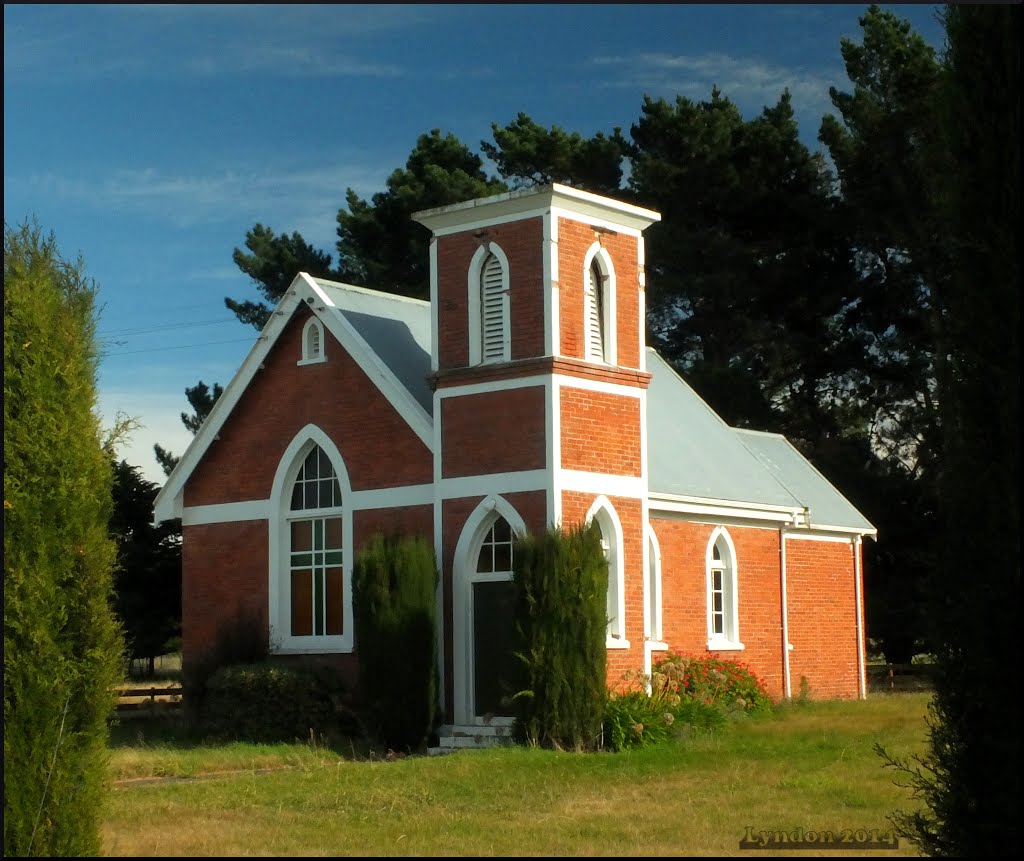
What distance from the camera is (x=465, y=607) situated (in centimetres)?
2150

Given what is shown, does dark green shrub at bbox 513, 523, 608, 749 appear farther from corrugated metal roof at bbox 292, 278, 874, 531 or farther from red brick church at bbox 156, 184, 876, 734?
corrugated metal roof at bbox 292, 278, 874, 531

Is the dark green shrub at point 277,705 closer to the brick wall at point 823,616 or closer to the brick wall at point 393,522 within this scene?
the brick wall at point 393,522

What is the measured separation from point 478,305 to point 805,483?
37.3 feet

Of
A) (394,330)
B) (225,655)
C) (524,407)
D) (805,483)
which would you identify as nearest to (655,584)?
(524,407)

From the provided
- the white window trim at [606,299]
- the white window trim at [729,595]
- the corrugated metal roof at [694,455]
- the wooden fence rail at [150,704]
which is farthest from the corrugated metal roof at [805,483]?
the wooden fence rail at [150,704]

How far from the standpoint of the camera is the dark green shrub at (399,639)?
20766 mm

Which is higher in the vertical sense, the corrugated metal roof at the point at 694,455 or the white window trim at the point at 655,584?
the corrugated metal roof at the point at 694,455

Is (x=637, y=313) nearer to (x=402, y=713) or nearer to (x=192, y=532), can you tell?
(x=402, y=713)

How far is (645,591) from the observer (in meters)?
21.8

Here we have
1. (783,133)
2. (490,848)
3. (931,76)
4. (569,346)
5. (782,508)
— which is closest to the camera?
(490,848)

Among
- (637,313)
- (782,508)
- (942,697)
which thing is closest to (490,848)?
(942,697)

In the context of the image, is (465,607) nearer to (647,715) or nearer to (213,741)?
(647,715)

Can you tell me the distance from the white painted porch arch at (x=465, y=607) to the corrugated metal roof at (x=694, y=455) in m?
3.50

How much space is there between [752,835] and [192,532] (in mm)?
14878
